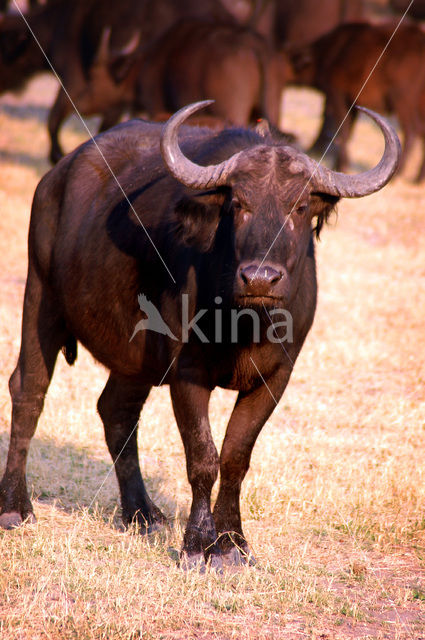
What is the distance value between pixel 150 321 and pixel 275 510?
1.43 meters

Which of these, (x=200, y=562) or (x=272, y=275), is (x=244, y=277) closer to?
(x=272, y=275)

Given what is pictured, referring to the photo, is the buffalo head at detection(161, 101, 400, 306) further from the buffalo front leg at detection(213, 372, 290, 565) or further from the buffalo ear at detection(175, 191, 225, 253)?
the buffalo front leg at detection(213, 372, 290, 565)

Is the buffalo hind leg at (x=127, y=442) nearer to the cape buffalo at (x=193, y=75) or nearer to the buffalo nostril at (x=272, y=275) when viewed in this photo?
the buffalo nostril at (x=272, y=275)

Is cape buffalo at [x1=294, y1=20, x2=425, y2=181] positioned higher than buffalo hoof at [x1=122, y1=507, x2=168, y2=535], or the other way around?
Answer: cape buffalo at [x1=294, y1=20, x2=425, y2=181]

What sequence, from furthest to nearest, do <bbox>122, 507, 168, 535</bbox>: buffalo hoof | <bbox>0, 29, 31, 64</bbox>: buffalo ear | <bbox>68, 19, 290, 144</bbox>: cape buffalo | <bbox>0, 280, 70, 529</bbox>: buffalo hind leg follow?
<bbox>0, 29, 31, 64</bbox>: buffalo ear
<bbox>68, 19, 290, 144</bbox>: cape buffalo
<bbox>0, 280, 70, 529</bbox>: buffalo hind leg
<bbox>122, 507, 168, 535</bbox>: buffalo hoof

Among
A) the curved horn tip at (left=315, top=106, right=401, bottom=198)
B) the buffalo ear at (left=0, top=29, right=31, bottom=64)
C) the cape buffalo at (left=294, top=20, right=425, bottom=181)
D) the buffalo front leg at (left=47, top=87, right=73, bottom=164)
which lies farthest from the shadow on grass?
the buffalo ear at (left=0, top=29, right=31, bottom=64)

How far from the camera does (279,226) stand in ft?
14.6

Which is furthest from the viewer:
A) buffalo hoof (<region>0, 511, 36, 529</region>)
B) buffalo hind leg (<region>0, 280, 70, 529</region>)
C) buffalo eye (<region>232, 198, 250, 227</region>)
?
buffalo hind leg (<region>0, 280, 70, 529</region>)

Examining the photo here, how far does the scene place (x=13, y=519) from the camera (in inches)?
208

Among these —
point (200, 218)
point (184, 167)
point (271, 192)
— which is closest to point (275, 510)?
point (200, 218)

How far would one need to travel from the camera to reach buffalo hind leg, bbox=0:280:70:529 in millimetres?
5477

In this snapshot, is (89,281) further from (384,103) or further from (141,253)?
(384,103)

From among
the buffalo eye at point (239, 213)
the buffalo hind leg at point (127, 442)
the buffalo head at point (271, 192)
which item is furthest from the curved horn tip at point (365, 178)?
the buffalo hind leg at point (127, 442)

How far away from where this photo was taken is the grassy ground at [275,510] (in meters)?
4.14
